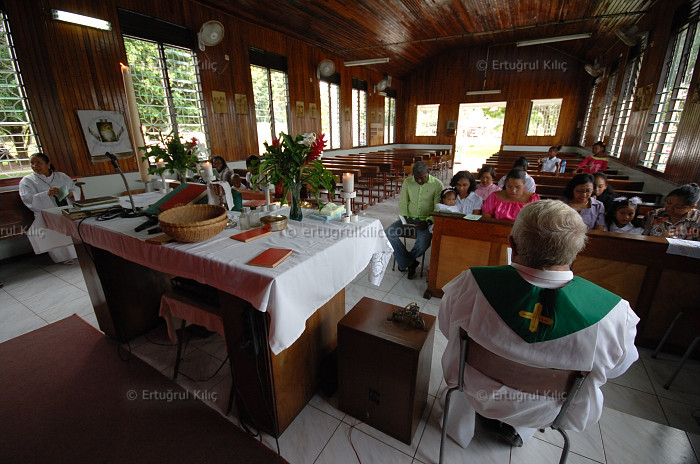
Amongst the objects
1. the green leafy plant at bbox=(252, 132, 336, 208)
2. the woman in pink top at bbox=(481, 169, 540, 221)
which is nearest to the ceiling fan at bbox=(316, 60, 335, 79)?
the woman in pink top at bbox=(481, 169, 540, 221)

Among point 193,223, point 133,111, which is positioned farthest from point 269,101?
point 193,223

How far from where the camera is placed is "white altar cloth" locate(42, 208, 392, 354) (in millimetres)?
1222

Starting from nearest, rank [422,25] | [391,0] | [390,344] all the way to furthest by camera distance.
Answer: [390,344], [391,0], [422,25]

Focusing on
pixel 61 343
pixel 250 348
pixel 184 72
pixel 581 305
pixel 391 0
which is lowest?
pixel 61 343

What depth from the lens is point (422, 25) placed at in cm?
835

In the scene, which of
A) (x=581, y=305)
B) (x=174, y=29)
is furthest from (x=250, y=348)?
(x=174, y=29)

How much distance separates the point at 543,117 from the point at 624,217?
11877 mm

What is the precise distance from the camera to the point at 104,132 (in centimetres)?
452

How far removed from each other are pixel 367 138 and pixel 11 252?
35.0 feet

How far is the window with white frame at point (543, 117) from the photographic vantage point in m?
12.0

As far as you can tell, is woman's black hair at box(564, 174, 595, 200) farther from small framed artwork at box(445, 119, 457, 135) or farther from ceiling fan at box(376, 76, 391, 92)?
small framed artwork at box(445, 119, 457, 135)

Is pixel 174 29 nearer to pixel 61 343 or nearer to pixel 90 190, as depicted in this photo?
pixel 90 190

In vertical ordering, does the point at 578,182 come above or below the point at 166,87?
below

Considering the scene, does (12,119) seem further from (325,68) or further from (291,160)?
(325,68)
